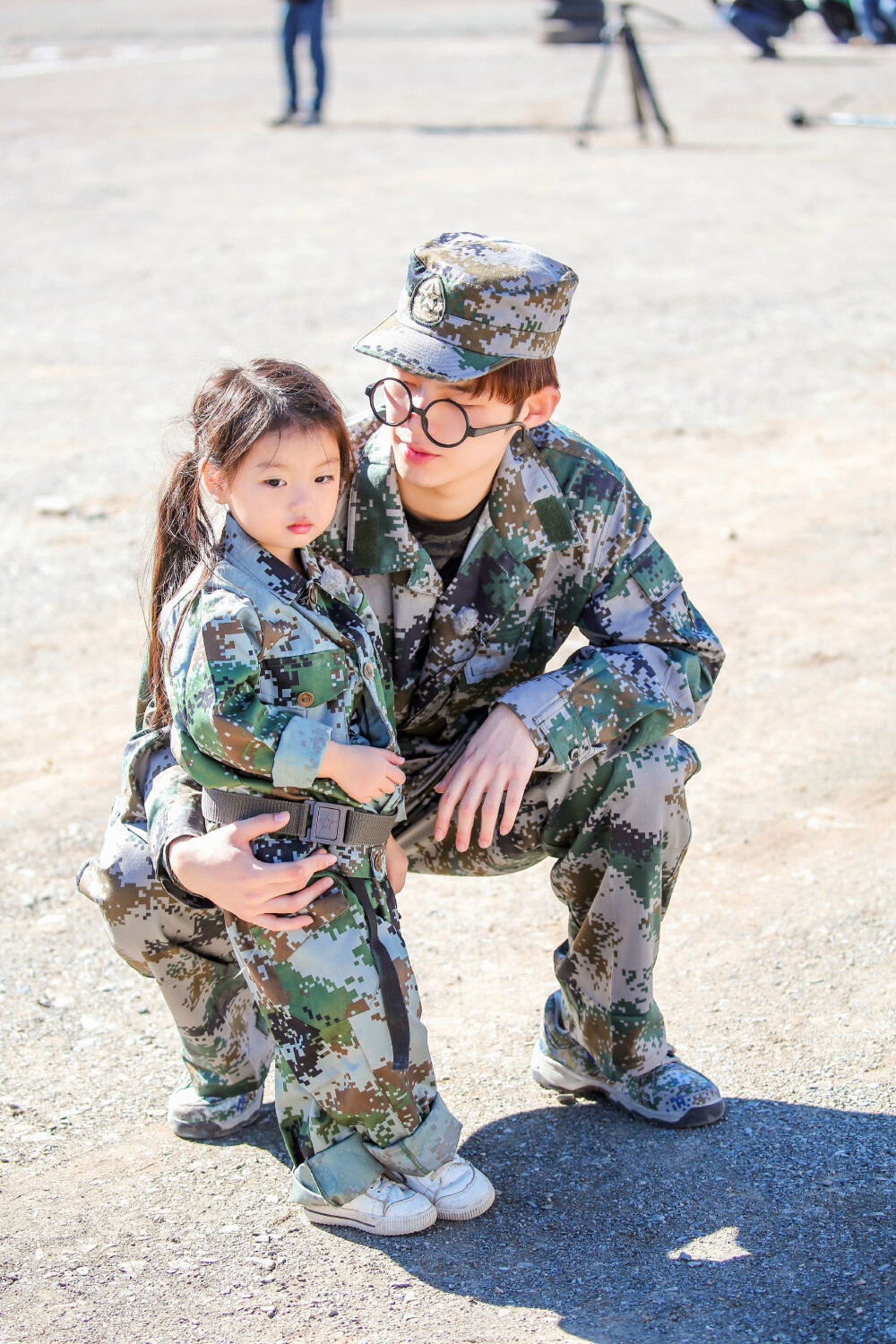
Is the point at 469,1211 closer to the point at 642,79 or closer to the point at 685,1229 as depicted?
the point at 685,1229

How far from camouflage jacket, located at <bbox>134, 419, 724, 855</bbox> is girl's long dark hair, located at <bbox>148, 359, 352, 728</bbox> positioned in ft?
0.71

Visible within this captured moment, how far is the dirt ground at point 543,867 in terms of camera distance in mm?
2254

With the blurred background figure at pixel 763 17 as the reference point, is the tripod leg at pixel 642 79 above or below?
below

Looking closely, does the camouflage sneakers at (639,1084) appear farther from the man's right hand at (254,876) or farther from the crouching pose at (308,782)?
the man's right hand at (254,876)

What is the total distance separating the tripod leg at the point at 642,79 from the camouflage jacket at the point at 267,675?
1172 cm

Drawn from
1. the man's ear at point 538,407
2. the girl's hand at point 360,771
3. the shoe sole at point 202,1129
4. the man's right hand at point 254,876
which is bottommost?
the shoe sole at point 202,1129

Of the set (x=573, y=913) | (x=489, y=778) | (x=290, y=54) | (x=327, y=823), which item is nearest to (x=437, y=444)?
(x=489, y=778)

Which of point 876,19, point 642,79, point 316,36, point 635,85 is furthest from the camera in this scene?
point 876,19

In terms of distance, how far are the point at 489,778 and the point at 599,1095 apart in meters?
0.72

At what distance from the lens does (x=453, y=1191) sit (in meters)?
2.36

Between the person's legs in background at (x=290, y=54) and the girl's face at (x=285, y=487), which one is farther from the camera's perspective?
the person's legs in background at (x=290, y=54)

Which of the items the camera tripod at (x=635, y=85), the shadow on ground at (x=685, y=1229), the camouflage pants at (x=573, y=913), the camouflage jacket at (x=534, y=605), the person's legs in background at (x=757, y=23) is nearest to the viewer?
the shadow on ground at (x=685, y=1229)

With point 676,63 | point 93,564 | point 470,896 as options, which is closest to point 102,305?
point 93,564

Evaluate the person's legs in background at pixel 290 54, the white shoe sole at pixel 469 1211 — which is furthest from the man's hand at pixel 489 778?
the person's legs in background at pixel 290 54
